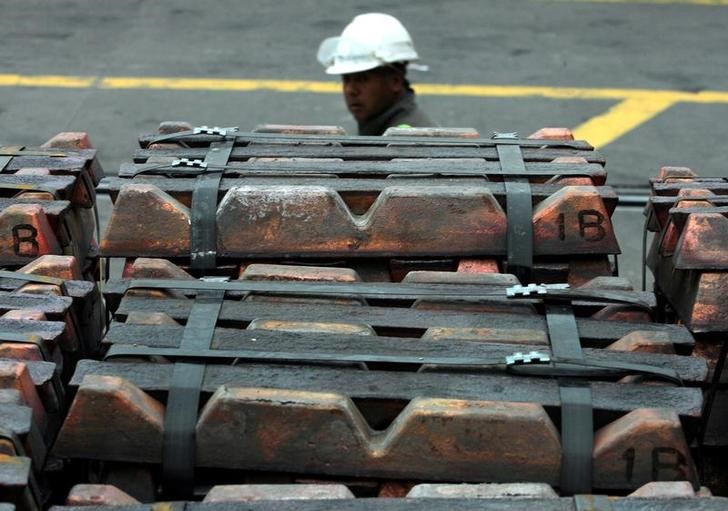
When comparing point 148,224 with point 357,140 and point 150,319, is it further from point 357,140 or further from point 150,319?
point 357,140

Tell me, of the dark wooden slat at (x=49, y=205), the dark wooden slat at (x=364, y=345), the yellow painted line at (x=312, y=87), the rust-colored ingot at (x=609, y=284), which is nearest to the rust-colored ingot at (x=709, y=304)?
the rust-colored ingot at (x=609, y=284)

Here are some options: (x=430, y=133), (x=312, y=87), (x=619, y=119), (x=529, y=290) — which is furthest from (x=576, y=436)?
(x=312, y=87)

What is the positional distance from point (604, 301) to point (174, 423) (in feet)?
4.24

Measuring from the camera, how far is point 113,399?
296 centimetres

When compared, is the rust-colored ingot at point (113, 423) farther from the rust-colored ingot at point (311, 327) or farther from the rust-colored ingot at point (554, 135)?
the rust-colored ingot at point (554, 135)

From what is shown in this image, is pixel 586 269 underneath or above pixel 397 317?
underneath

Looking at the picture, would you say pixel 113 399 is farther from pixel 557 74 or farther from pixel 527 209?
pixel 557 74

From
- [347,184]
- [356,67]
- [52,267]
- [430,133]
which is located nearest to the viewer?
[52,267]

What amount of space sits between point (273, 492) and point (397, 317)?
Answer: 78 cm

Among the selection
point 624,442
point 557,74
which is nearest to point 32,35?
point 557,74

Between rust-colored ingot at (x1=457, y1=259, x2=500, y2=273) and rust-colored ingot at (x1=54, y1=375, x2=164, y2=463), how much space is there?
1.18m

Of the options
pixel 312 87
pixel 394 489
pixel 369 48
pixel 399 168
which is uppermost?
pixel 399 168

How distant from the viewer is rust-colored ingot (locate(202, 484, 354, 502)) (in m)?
2.78

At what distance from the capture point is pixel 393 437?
9.74 feet
